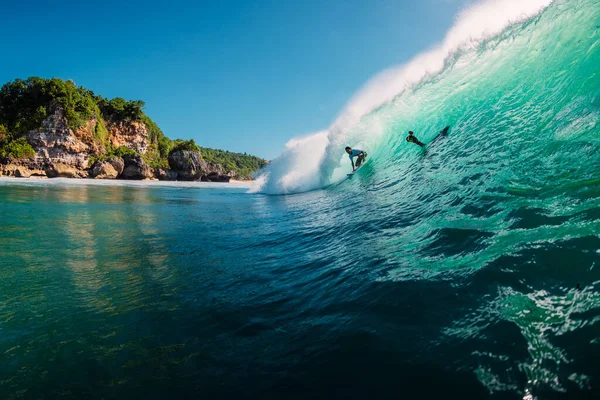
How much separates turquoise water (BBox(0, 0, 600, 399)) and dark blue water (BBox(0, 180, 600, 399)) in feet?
0.04

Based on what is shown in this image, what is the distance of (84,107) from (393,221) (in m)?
57.1

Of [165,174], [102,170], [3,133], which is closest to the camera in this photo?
[3,133]

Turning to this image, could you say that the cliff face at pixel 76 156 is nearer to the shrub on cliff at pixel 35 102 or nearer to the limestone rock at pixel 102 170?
the limestone rock at pixel 102 170

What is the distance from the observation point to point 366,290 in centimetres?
278

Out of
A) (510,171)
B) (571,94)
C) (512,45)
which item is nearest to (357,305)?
(510,171)

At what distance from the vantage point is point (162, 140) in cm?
Answer: 6638

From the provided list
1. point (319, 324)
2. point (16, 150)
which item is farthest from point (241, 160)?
point (319, 324)

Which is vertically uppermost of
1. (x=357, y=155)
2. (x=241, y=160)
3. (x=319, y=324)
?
(x=241, y=160)

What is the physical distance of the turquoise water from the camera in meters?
1.72

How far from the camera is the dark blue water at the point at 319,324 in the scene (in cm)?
164

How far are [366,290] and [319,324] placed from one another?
608 mm

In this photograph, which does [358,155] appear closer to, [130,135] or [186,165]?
[186,165]

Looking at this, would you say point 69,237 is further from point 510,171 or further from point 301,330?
point 510,171

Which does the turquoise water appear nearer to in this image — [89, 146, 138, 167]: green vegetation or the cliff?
the cliff
